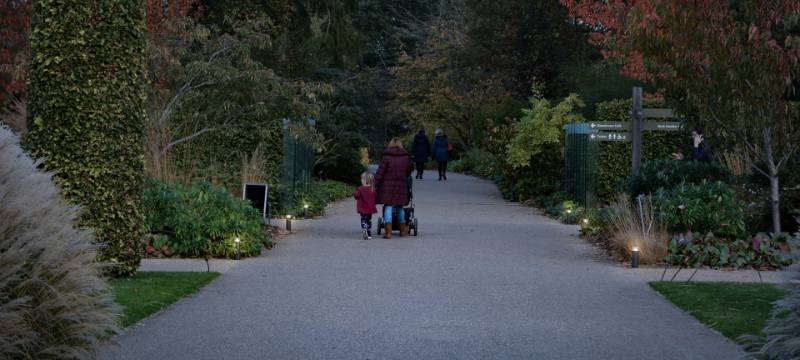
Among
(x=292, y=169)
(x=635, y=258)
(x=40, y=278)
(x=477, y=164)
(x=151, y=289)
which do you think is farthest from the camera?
(x=477, y=164)

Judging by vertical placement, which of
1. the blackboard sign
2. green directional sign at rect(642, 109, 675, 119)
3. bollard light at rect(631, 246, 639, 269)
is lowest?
bollard light at rect(631, 246, 639, 269)

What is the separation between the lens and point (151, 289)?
439 inches

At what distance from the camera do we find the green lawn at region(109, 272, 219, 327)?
9.90 metres

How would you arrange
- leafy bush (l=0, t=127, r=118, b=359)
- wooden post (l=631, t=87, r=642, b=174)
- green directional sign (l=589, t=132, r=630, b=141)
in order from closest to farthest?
leafy bush (l=0, t=127, r=118, b=359), wooden post (l=631, t=87, r=642, b=174), green directional sign (l=589, t=132, r=630, b=141)

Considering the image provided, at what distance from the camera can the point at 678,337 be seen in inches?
357

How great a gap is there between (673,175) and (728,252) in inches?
116

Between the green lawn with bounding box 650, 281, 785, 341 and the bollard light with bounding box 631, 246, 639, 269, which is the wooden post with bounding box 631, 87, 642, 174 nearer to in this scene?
the bollard light with bounding box 631, 246, 639, 269

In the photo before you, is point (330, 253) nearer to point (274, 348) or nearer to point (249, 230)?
point (249, 230)

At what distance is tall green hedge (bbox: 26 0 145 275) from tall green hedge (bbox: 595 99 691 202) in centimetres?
1269

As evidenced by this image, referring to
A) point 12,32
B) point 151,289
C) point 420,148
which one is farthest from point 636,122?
point 420,148

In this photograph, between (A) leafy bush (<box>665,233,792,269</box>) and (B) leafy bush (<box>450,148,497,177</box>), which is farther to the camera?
(B) leafy bush (<box>450,148,497,177</box>)

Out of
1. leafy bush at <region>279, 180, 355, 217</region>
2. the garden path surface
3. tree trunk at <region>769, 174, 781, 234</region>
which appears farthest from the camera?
leafy bush at <region>279, 180, 355, 217</region>

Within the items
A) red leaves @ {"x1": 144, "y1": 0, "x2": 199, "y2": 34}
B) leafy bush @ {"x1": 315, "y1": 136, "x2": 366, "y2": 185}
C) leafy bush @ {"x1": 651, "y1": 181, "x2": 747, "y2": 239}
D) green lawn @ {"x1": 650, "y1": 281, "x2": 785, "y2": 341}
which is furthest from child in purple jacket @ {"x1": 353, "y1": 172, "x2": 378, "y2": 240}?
leafy bush @ {"x1": 315, "y1": 136, "x2": 366, "y2": 185}

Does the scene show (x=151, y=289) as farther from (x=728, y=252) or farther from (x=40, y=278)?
(x=728, y=252)
